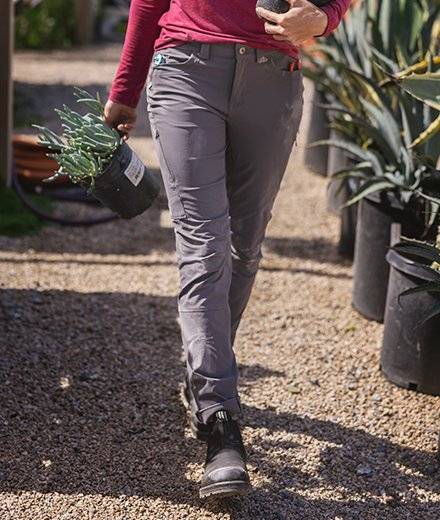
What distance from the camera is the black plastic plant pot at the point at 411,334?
3.91m

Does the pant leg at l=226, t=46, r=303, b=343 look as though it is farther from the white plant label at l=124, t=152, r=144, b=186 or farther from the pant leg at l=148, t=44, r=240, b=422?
the white plant label at l=124, t=152, r=144, b=186

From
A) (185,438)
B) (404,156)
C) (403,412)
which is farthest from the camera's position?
(404,156)

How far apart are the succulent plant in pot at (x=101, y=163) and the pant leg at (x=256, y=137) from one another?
0.95 ft

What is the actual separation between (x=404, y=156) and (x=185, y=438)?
1.59m

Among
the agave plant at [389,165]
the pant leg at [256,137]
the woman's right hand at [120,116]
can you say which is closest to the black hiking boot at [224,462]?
the pant leg at [256,137]

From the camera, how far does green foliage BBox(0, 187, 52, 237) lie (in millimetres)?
5410

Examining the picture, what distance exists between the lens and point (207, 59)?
117 inches

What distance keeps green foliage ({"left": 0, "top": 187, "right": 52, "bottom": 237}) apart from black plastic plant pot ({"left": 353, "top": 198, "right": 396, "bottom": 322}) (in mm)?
1722

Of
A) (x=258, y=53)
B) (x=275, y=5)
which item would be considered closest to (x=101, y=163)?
(x=258, y=53)

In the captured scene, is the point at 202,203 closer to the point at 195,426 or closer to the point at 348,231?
the point at 195,426

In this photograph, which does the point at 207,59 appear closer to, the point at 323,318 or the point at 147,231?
the point at 323,318

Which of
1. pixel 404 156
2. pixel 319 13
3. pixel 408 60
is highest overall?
pixel 319 13

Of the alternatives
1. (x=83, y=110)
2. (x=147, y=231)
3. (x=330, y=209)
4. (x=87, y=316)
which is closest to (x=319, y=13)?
(x=87, y=316)

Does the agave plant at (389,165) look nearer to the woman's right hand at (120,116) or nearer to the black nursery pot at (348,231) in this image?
the black nursery pot at (348,231)
